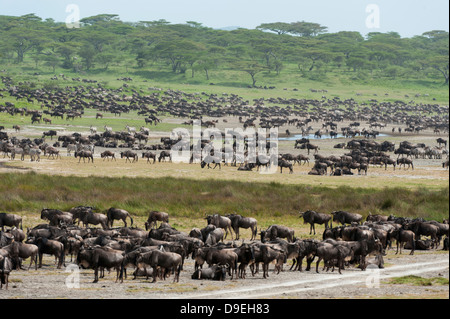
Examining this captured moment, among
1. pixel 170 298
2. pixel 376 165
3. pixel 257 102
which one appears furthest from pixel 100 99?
pixel 170 298

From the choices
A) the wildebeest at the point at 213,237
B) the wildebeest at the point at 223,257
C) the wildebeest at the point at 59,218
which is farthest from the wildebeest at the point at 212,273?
the wildebeest at the point at 59,218

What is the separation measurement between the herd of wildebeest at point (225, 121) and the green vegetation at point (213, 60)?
23.1m

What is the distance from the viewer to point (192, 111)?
119 metres

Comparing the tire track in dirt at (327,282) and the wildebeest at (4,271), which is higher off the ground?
the wildebeest at (4,271)

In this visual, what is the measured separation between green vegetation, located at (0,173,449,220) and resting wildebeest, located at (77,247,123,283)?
15.0 m

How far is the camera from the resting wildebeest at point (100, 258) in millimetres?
19938

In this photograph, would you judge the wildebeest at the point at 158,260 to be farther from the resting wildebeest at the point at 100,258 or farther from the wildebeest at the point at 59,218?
the wildebeest at the point at 59,218

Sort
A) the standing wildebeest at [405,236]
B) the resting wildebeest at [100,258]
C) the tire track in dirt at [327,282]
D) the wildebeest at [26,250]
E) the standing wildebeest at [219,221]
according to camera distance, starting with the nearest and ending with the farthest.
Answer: the tire track in dirt at [327,282] < the resting wildebeest at [100,258] < the wildebeest at [26,250] < the standing wildebeest at [405,236] < the standing wildebeest at [219,221]

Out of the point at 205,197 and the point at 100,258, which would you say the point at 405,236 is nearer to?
the point at 100,258

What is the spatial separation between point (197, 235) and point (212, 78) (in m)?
144

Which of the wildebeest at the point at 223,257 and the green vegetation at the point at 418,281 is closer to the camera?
the green vegetation at the point at 418,281

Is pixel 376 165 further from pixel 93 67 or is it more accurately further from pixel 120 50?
pixel 120 50

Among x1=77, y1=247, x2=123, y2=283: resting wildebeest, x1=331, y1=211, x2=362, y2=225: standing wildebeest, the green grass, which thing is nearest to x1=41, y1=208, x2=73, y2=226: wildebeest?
x1=77, y1=247, x2=123, y2=283: resting wildebeest

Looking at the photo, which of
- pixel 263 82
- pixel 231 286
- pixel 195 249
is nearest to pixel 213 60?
pixel 263 82
